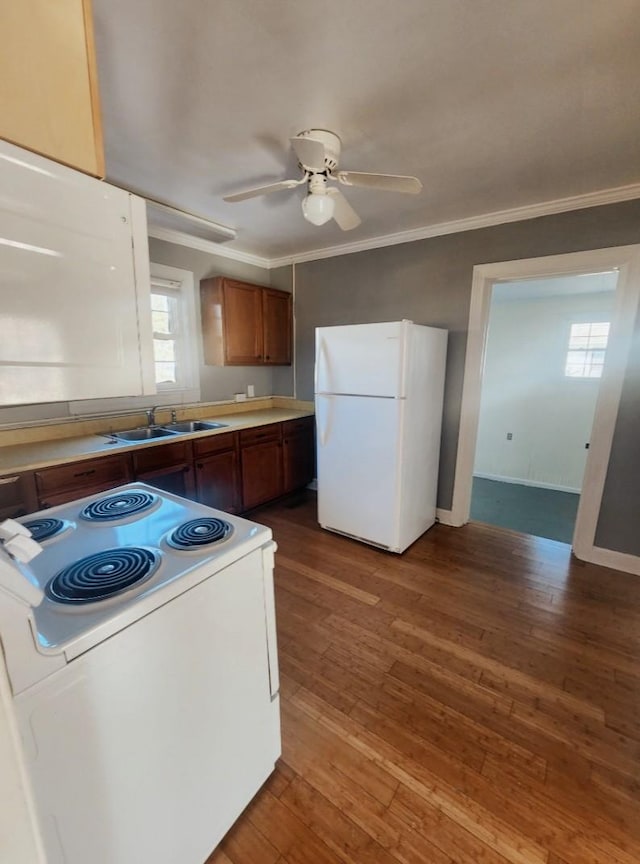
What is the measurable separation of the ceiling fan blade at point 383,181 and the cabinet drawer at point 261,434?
2.01 meters

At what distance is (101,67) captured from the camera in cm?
137

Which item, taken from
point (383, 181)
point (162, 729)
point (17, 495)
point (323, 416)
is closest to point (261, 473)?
point (323, 416)

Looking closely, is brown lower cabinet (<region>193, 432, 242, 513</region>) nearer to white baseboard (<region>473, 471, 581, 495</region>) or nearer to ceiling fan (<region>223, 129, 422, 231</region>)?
ceiling fan (<region>223, 129, 422, 231</region>)

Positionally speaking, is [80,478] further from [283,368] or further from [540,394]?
Answer: [540,394]

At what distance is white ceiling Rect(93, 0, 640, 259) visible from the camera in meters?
1.18

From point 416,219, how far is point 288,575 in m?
2.77

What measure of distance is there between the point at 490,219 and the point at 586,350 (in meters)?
2.54

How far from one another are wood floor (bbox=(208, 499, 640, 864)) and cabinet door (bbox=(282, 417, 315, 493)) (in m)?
1.22

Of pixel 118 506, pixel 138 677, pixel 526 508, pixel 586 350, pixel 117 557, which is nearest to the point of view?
pixel 138 677

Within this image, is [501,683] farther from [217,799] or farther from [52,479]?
[52,479]

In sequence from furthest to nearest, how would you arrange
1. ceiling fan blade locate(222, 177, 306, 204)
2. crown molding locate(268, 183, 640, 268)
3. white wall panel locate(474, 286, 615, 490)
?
1. white wall panel locate(474, 286, 615, 490)
2. crown molding locate(268, 183, 640, 268)
3. ceiling fan blade locate(222, 177, 306, 204)

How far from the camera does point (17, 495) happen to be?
1.93 meters

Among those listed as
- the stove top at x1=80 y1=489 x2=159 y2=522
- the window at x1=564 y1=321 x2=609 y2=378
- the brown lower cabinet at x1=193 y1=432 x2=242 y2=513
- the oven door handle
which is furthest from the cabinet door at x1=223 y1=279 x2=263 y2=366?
the window at x1=564 y1=321 x2=609 y2=378

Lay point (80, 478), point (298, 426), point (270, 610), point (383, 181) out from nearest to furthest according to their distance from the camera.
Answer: point (270, 610) → point (383, 181) → point (80, 478) → point (298, 426)
